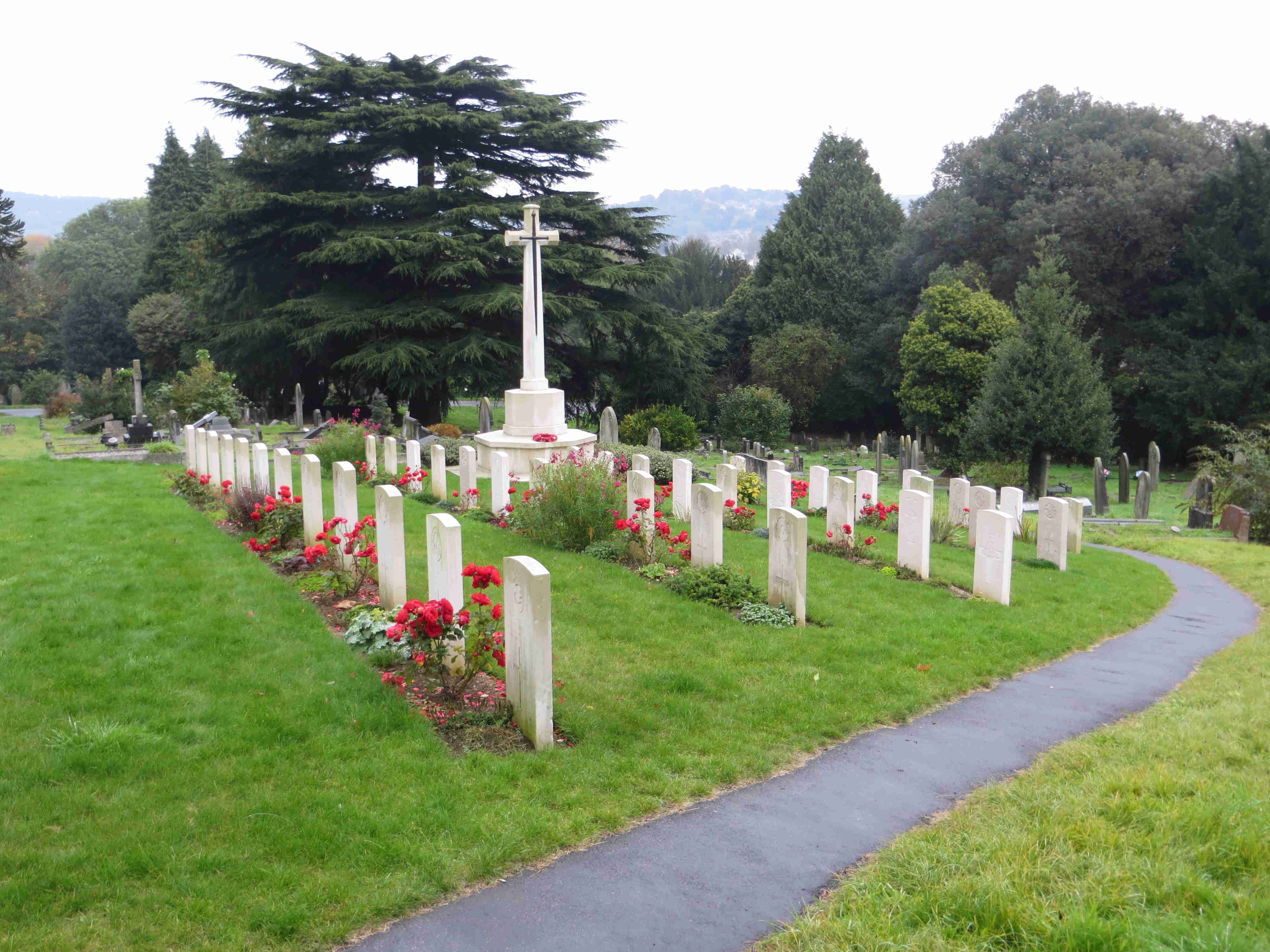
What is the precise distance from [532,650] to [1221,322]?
118ft

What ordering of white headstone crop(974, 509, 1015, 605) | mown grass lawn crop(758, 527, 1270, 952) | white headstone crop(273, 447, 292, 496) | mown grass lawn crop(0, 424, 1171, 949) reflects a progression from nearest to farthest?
mown grass lawn crop(758, 527, 1270, 952), mown grass lawn crop(0, 424, 1171, 949), white headstone crop(974, 509, 1015, 605), white headstone crop(273, 447, 292, 496)

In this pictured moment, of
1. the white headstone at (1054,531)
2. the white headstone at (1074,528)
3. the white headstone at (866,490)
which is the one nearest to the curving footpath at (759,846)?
the white headstone at (1054,531)

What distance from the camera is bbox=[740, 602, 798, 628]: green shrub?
7.81 meters

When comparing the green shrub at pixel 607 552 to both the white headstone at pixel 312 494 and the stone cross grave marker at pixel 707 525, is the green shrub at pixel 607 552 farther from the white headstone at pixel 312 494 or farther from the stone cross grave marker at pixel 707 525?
the white headstone at pixel 312 494

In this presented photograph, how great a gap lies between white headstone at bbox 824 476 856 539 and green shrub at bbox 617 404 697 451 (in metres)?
21.0

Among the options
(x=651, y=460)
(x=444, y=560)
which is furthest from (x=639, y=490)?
(x=651, y=460)

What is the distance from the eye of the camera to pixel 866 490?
42.2ft

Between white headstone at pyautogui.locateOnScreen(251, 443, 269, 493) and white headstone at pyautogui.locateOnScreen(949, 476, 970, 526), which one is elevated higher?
white headstone at pyautogui.locateOnScreen(251, 443, 269, 493)

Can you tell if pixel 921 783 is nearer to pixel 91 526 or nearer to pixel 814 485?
pixel 814 485

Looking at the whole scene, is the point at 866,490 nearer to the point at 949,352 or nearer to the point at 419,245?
the point at 419,245

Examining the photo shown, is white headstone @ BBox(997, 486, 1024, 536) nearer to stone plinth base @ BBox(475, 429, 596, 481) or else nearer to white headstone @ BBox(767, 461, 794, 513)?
white headstone @ BBox(767, 461, 794, 513)

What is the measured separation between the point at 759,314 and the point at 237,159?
973 inches

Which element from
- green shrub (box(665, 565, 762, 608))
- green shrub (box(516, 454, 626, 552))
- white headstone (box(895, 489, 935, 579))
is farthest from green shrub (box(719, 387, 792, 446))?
green shrub (box(665, 565, 762, 608))

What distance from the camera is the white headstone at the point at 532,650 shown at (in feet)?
17.1
